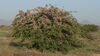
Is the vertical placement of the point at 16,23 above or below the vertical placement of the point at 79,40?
above

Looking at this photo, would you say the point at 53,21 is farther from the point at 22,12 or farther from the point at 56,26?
the point at 22,12

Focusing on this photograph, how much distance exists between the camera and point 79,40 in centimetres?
1917

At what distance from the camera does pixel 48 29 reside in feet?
59.5

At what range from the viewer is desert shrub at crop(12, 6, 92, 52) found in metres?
17.8

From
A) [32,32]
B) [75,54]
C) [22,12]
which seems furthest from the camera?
[22,12]

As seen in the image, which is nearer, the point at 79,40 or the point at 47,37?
the point at 47,37

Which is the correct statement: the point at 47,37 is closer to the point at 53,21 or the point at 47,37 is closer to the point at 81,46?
the point at 53,21

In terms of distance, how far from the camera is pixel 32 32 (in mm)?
17875

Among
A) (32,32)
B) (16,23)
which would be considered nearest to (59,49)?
(32,32)

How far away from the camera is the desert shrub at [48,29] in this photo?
1781 centimetres

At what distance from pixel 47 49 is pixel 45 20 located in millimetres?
1702

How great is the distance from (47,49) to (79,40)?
7.74ft

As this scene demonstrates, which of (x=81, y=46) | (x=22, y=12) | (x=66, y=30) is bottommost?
(x=81, y=46)

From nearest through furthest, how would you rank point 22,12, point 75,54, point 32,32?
point 75,54, point 32,32, point 22,12
